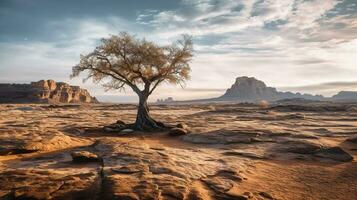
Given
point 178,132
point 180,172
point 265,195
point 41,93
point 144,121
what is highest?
point 41,93

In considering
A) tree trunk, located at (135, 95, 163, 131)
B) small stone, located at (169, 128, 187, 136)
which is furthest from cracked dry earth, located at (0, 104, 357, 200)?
tree trunk, located at (135, 95, 163, 131)

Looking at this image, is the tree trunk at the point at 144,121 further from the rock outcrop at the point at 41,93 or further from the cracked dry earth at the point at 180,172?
the rock outcrop at the point at 41,93

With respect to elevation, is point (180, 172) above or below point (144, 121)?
below

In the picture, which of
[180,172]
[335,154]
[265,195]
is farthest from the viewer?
[335,154]

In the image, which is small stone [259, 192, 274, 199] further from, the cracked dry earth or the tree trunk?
the tree trunk

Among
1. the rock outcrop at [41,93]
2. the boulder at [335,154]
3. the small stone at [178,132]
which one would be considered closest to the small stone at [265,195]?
the boulder at [335,154]

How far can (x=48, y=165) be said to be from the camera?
36.3 ft

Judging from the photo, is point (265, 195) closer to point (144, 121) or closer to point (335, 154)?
point (335, 154)

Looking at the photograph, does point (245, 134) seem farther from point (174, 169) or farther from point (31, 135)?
point (31, 135)

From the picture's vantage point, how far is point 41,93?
13475 cm

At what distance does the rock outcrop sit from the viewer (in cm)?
12794

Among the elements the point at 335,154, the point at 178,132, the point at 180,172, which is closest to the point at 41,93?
the point at 178,132

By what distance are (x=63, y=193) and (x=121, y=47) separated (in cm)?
2092

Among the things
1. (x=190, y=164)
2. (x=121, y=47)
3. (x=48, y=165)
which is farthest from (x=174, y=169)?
(x=121, y=47)
